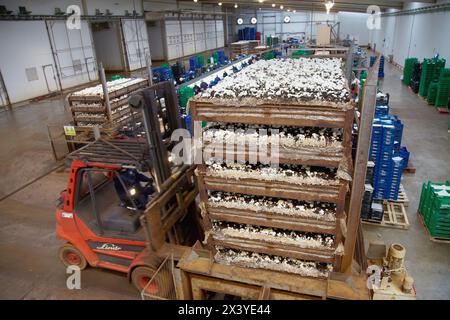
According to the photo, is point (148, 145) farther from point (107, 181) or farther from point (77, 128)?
point (77, 128)

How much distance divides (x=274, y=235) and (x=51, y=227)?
5.53 metres

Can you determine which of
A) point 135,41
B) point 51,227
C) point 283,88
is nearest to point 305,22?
point 135,41

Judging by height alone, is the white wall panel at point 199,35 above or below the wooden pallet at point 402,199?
above

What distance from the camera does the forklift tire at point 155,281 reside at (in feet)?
13.4

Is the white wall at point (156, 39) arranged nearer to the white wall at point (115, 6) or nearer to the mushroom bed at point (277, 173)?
the white wall at point (115, 6)

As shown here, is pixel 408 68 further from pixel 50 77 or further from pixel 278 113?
pixel 50 77

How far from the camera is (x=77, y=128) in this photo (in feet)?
31.6

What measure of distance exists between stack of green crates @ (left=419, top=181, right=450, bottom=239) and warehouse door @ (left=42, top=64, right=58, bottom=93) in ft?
64.8

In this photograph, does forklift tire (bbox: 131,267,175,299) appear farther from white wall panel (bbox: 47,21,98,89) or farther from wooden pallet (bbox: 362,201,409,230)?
white wall panel (bbox: 47,21,98,89)

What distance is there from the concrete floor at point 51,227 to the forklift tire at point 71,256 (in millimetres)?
184

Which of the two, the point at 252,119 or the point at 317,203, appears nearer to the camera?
the point at 252,119

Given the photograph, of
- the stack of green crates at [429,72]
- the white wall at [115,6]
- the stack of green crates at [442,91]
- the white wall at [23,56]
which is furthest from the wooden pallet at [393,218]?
the white wall at [115,6]

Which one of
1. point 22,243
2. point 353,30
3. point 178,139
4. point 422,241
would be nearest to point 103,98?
point 22,243

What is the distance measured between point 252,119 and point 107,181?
3.62m
